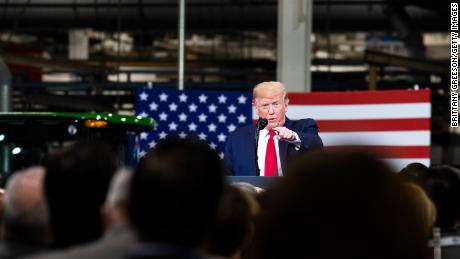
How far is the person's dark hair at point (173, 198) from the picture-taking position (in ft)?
6.78

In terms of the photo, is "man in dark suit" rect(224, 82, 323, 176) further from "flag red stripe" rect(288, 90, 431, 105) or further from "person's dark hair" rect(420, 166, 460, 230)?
"flag red stripe" rect(288, 90, 431, 105)

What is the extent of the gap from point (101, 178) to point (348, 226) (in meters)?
0.76

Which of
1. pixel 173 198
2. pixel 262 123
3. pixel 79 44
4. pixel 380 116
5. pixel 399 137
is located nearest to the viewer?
pixel 173 198

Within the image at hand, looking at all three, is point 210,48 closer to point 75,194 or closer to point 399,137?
point 399,137

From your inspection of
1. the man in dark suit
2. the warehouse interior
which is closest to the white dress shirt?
the man in dark suit

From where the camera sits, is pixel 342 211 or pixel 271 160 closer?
pixel 342 211

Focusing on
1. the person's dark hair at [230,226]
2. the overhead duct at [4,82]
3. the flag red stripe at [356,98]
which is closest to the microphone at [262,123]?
the person's dark hair at [230,226]

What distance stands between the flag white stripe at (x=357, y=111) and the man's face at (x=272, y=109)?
5184 mm

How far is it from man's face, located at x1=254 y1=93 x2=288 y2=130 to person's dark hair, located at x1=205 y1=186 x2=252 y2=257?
319 centimetres

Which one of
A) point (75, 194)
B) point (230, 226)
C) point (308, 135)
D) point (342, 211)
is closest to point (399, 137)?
point (308, 135)

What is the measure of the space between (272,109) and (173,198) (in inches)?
153

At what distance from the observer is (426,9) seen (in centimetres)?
1755

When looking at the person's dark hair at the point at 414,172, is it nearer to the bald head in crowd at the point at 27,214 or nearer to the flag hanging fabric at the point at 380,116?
the bald head in crowd at the point at 27,214

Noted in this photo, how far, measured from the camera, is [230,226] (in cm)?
262
